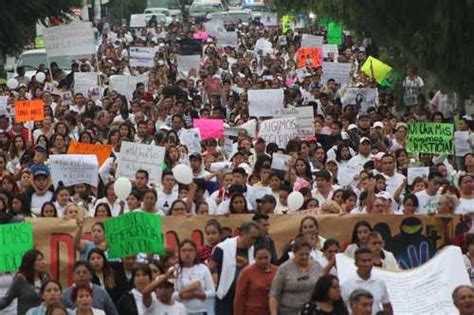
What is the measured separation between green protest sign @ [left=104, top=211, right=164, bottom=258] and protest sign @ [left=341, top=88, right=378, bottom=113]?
14.1 metres

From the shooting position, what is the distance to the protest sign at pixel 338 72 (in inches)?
1223

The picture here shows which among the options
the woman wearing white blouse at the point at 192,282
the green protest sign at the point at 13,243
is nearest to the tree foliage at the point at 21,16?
the green protest sign at the point at 13,243

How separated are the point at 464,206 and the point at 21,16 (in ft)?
48.9

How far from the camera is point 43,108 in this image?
2444cm

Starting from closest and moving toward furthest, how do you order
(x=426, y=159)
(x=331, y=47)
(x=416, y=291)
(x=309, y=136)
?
(x=416, y=291)
(x=426, y=159)
(x=309, y=136)
(x=331, y=47)

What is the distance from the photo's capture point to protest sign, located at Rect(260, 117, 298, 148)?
22547 millimetres

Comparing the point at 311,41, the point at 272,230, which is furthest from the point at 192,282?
the point at 311,41

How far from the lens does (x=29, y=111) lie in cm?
2414

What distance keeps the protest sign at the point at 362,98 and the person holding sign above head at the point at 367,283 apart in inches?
597

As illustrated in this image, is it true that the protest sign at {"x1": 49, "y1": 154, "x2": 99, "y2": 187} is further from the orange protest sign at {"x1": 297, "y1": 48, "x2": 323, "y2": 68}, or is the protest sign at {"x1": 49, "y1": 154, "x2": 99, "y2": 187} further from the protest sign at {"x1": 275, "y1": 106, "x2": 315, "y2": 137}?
the orange protest sign at {"x1": 297, "y1": 48, "x2": 323, "y2": 68}

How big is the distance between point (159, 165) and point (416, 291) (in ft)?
17.7

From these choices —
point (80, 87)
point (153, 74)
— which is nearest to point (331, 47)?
point (153, 74)

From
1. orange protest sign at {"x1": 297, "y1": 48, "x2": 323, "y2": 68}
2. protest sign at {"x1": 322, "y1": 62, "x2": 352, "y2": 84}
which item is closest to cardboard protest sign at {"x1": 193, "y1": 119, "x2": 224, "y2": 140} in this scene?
protest sign at {"x1": 322, "y1": 62, "x2": 352, "y2": 84}

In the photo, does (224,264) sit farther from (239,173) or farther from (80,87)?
(80,87)
